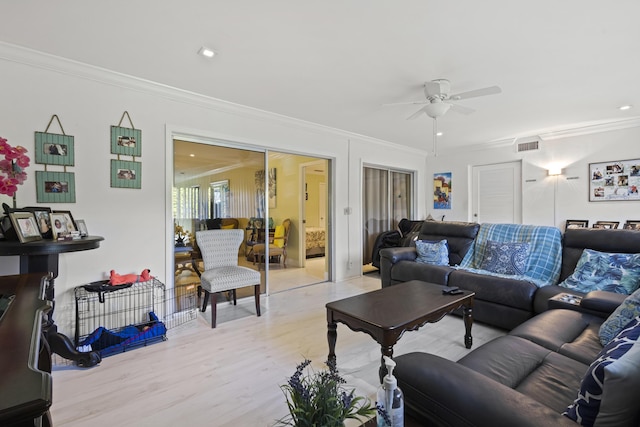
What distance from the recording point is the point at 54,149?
2578 mm

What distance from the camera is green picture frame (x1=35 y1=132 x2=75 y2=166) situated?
252 centimetres

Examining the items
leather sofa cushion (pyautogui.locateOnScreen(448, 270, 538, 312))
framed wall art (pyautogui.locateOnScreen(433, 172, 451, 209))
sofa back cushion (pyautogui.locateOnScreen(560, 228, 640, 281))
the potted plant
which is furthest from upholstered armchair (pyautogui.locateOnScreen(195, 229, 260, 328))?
framed wall art (pyautogui.locateOnScreen(433, 172, 451, 209))

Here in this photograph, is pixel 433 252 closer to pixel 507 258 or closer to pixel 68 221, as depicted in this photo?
pixel 507 258

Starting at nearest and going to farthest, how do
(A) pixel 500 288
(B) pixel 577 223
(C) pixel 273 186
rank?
(A) pixel 500 288 → (B) pixel 577 223 → (C) pixel 273 186

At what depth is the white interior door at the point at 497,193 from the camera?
5.61 m

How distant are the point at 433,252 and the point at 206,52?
10.7ft

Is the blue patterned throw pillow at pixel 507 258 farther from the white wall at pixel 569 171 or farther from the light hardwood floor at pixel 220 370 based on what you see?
the white wall at pixel 569 171

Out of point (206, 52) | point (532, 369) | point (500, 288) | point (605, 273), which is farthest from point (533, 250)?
point (206, 52)

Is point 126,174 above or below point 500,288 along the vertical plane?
above

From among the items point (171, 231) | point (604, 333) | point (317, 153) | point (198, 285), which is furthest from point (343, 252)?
point (604, 333)

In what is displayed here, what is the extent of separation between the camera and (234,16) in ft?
6.55

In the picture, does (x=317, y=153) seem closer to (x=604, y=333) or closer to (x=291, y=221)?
(x=291, y=221)

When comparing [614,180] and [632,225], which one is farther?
[614,180]

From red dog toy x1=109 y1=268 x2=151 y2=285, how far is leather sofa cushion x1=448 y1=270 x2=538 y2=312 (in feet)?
10.3
